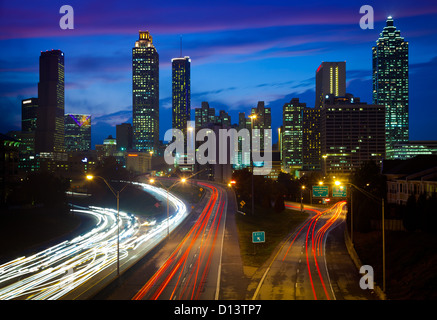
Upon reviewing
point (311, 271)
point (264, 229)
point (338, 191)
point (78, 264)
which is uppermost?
point (338, 191)

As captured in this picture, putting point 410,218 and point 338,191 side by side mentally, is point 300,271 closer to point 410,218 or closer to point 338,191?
point 410,218

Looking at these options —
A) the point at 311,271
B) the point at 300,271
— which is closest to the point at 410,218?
the point at 311,271

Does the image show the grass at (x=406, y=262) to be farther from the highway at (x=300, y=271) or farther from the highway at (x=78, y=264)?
the highway at (x=78, y=264)

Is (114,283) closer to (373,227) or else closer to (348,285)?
(348,285)

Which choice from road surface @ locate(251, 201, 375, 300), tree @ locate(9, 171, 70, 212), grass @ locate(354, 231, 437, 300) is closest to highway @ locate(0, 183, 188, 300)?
road surface @ locate(251, 201, 375, 300)

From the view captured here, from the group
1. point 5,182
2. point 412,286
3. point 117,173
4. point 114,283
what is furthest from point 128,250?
point 117,173
